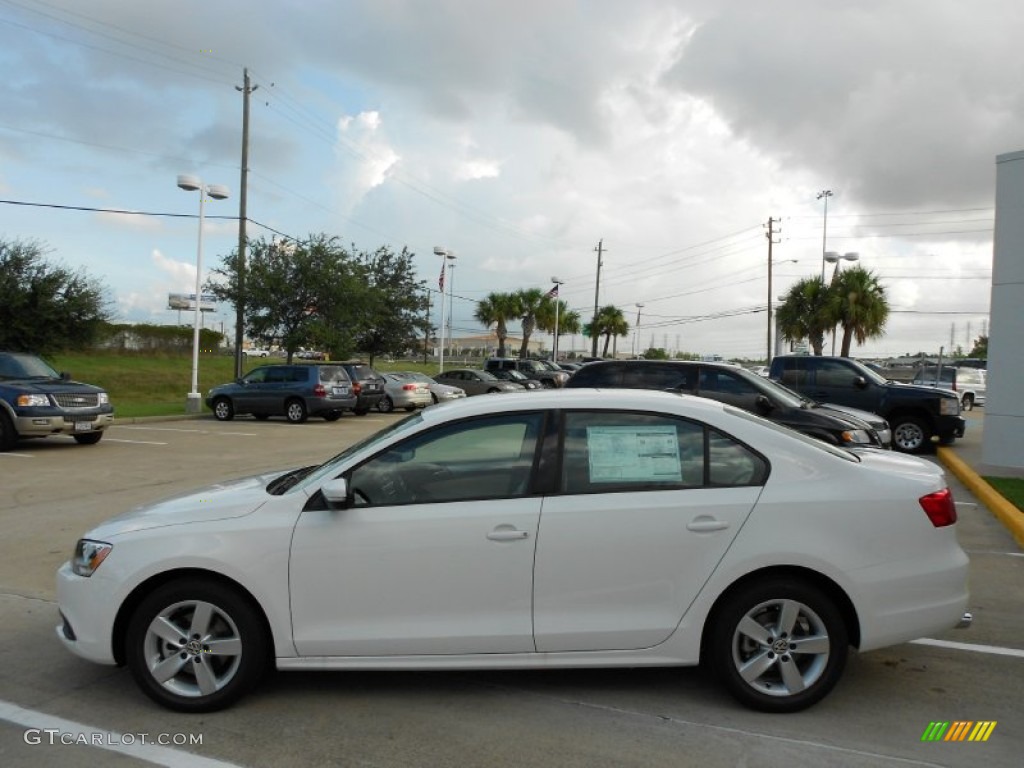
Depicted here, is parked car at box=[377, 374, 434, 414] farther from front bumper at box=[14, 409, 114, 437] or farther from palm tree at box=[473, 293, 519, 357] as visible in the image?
palm tree at box=[473, 293, 519, 357]

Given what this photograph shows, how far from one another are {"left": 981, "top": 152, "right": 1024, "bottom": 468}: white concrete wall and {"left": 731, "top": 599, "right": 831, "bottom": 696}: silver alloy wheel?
961cm

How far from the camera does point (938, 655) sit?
4734 millimetres

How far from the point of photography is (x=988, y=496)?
969 centimetres

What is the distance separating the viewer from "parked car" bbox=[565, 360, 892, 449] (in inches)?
387

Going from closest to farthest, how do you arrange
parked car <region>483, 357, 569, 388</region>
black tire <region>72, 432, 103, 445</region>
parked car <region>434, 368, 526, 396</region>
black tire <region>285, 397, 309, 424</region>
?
black tire <region>72, 432, 103, 445</region>
black tire <region>285, 397, 309, 424</region>
parked car <region>434, 368, 526, 396</region>
parked car <region>483, 357, 569, 388</region>

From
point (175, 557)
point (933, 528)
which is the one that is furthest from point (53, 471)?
point (933, 528)

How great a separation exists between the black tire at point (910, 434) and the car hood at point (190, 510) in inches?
540

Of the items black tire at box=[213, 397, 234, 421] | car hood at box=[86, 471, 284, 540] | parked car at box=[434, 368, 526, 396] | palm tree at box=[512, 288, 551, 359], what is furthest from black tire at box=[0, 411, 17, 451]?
palm tree at box=[512, 288, 551, 359]

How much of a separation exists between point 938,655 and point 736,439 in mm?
2027

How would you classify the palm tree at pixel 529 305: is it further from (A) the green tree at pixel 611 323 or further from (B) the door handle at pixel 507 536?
(B) the door handle at pixel 507 536

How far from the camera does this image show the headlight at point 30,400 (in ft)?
46.0

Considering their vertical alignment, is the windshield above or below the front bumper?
above

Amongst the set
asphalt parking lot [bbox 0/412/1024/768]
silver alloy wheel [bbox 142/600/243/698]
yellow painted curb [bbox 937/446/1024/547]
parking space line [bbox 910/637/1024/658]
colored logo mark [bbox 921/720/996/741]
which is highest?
yellow painted curb [bbox 937/446/1024/547]

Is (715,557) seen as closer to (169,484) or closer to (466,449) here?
(466,449)
